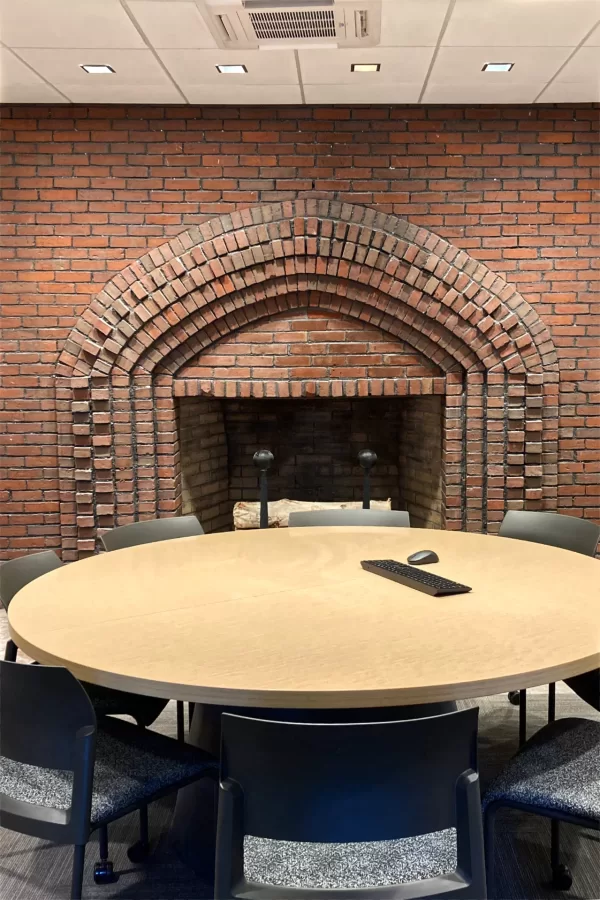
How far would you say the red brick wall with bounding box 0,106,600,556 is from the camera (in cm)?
472

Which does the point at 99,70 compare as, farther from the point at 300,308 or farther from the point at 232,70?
the point at 300,308

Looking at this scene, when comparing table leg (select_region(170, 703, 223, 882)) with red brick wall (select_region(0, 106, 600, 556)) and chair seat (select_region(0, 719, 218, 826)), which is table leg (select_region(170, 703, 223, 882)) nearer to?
chair seat (select_region(0, 719, 218, 826))

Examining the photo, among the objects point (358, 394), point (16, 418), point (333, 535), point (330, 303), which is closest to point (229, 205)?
point (330, 303)

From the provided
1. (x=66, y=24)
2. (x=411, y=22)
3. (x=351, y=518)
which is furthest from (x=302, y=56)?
(x=351, y=518)

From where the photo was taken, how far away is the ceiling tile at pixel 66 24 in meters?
3.41

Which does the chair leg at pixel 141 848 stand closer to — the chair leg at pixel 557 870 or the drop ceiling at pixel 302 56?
the chair leg at pixel 557 870

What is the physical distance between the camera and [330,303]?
16.1 ft

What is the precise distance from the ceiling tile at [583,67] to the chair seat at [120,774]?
385 cm

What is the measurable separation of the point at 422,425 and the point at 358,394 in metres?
0.74

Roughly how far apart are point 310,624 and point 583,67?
3.62 metres

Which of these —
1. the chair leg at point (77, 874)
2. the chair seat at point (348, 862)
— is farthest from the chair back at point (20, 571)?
the chair seat at point (348, 862)

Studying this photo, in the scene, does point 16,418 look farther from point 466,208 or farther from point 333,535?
point 466,208

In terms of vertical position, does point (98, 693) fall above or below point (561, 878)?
above

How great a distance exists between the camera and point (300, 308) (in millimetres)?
4949
